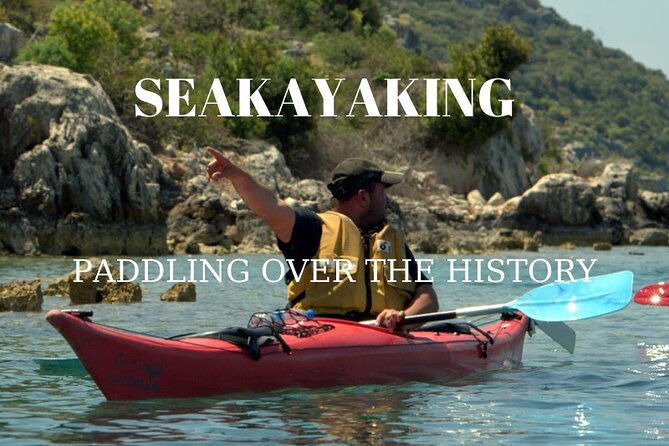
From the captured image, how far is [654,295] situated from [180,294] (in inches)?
206

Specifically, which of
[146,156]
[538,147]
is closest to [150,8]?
[538,147]

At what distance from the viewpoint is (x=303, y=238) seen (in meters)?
6.88

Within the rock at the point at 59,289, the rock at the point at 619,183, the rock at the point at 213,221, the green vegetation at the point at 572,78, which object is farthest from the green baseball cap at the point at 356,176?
the green vegetation at the point at 572,78

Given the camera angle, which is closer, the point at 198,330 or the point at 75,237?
the point at 198,330

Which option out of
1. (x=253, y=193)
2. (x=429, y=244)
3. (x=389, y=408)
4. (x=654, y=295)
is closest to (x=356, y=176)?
(x=253, y=193)

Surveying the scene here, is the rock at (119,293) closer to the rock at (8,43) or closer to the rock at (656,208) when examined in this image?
the rock at (8,43)

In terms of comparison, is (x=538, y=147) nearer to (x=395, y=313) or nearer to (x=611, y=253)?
(x=611, y=253)

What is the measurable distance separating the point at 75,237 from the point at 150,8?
3423cm

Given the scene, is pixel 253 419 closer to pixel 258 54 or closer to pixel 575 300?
pixel 575 300

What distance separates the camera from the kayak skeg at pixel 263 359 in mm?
6082

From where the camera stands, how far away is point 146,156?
1056 inches

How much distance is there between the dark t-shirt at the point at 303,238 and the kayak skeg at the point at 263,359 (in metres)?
0.37

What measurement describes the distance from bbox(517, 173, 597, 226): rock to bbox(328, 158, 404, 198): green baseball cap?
2865 centimetres

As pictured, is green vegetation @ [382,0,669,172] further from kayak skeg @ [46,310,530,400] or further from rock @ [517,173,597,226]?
kayak skeg @ [46,310,530,400]
